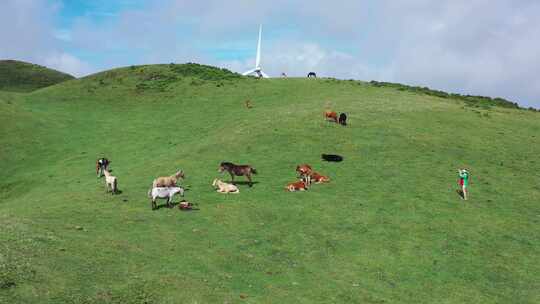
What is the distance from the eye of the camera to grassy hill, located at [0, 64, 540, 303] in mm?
18469

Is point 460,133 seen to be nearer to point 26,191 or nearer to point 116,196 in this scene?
point 116,196

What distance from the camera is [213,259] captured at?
816 inches

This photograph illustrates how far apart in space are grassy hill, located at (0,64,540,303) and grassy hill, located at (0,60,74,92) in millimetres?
53545

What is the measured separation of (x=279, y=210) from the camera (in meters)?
27.4

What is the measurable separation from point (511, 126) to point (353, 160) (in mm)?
23655

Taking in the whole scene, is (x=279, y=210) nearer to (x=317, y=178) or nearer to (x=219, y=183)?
(x=219, y=183)

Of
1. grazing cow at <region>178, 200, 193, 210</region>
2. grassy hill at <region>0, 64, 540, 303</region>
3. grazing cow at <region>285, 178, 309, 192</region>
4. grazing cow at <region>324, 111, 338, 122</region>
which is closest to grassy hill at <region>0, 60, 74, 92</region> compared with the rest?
grassy hill at <region>0, 64, 540, 303</region>

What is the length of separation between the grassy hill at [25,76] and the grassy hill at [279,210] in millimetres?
53545

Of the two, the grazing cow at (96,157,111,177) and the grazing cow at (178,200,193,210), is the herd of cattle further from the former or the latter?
the grazing cow at (96,157,111,177)

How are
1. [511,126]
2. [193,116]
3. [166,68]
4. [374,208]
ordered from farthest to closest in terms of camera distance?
[166,68] → [193,116] → [511,126] → [374,208]

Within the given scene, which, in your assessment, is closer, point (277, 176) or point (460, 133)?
point (277, 176)

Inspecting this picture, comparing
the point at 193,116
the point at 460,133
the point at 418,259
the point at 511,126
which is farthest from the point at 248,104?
the point at 418,259

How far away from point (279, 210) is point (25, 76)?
344ft

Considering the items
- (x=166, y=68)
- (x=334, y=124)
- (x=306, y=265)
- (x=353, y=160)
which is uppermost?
(x=166, y=68)
